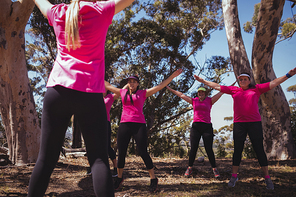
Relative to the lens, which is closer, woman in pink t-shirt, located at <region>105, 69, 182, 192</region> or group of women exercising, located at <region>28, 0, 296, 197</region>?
group of women exercising, located at <region>28, 0, 296, 197</region>

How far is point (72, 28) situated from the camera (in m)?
1.50

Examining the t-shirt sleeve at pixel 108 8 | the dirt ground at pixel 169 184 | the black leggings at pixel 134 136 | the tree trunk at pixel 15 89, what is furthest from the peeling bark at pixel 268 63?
the t-shirt sleeve at pixel 108 8

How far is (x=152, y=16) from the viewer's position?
13523 millimetres

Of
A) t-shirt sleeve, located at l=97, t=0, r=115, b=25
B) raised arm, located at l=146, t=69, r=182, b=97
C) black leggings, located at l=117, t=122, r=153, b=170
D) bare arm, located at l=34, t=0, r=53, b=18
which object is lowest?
black leggings, located at l=117, t=122, r=153, b=170

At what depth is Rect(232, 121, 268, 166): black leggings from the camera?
3768mm

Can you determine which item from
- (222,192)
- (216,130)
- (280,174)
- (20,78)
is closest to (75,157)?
(20,78)

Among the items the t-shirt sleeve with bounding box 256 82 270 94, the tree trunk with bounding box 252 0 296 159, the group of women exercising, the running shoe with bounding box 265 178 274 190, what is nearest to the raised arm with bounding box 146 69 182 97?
the group of women exercising

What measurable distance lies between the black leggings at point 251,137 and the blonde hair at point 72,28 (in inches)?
130

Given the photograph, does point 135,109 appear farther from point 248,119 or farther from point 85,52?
point 85,52

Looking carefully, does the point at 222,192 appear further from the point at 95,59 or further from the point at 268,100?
the point at 268,100

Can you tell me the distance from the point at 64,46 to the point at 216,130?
21748 millimetres

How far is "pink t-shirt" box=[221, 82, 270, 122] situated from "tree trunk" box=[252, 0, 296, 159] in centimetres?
342

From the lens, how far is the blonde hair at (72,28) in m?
1.51

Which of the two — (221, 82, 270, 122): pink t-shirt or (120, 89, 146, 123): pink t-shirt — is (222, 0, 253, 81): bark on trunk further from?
(120, 89, 146, 123): pink t-shirt
